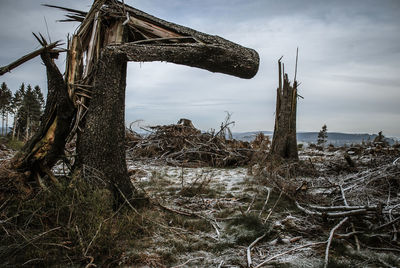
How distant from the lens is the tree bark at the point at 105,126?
2789mm

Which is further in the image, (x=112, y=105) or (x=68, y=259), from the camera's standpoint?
(x=112, y=105)

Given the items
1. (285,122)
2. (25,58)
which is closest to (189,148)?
(285,122)

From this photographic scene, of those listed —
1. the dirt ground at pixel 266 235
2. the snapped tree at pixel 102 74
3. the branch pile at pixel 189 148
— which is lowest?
the dirt ground at pixel 266 235

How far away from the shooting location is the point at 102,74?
2820 millimetres

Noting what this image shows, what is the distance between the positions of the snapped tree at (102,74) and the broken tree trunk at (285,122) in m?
4.53

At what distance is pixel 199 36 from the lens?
10.3 feet

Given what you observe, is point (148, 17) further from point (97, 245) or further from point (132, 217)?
point (97, 245)

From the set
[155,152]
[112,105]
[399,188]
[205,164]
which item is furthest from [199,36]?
[155,152]

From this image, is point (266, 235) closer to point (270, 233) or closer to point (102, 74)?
point (270, 233)

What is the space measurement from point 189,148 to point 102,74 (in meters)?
5.15

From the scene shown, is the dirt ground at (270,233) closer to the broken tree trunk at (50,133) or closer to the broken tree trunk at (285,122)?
the broken tree trunk at (50,133)

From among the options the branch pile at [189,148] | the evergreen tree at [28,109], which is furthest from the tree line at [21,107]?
the branch pile at [189,148]

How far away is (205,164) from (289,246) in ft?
16.1

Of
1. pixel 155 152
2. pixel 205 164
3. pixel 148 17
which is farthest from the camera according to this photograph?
pixel 155 152
